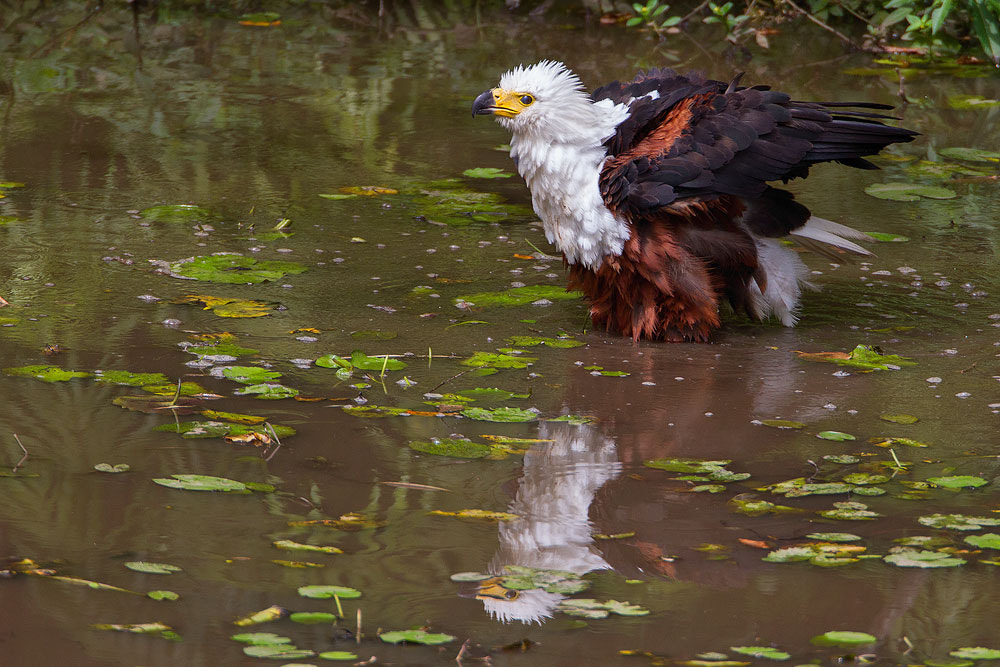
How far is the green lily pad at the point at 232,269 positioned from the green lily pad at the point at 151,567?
7.59 feet

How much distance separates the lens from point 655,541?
3066mm

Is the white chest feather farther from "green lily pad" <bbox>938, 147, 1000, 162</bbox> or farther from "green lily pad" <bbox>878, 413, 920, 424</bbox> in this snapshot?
"green lily pad" <bbox>938, 147, 1000, 162</bbox>

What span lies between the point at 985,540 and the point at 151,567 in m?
2.01

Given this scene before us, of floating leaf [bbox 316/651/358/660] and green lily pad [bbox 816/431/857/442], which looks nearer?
floating leaf [bbox 316/651/358/660]

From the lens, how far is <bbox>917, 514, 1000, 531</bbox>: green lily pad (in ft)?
10.1

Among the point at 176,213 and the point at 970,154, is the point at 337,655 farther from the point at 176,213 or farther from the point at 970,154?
the point at 970,154

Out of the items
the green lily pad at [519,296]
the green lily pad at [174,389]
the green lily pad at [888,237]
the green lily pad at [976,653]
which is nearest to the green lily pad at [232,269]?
the green lily pad at [519,296]

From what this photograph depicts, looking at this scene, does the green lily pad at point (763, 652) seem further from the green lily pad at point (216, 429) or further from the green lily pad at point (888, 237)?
the green lily pad at point (888, 237)

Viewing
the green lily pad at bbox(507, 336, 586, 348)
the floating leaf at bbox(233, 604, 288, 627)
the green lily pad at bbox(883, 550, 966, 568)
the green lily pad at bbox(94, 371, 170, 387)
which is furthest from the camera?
the green lily pad at bbox(507, 336, 586, 348)

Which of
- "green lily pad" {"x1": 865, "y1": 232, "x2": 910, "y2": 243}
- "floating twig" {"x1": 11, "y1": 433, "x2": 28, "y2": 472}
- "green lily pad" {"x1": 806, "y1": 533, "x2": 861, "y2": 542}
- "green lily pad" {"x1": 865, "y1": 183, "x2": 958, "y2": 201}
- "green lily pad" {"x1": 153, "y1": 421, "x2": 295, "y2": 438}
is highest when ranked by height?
"green lily pad" {"x1": 865, "y1": 183, "x2": 958, "y2": 201}

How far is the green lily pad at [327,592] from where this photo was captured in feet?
8.96

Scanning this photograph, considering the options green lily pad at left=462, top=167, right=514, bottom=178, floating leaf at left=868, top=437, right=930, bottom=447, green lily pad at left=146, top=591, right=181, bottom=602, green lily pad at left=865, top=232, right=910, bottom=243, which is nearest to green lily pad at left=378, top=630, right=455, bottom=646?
green lily pad at left=146, top=591, right=181, bottom=602

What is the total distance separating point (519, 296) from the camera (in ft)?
16.5

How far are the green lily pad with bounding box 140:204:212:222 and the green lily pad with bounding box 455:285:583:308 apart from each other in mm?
1619
